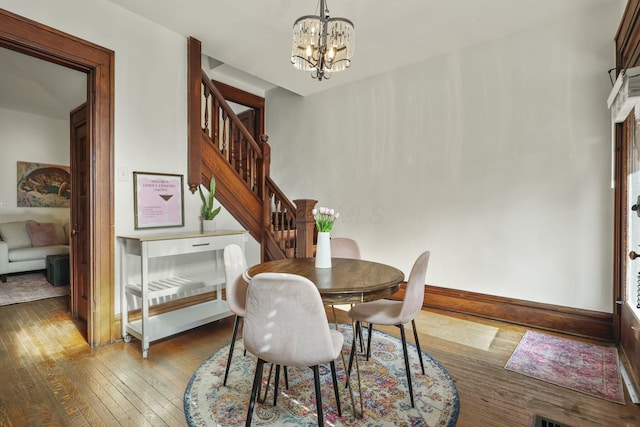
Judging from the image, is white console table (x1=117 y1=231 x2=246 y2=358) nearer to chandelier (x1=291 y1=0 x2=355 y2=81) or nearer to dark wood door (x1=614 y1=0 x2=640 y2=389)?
chandelier (x1=291 y1=0 x2=355 y2=81)

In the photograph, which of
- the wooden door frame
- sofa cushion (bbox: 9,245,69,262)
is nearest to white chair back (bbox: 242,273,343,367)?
the wooden door frame

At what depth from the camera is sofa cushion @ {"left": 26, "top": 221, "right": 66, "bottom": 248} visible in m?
5.59

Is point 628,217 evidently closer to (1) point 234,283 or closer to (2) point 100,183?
(1) point 234,283

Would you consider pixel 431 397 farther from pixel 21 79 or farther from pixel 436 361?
pixel 21 79

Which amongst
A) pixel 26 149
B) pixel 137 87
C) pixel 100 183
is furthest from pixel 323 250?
pixel 26 149

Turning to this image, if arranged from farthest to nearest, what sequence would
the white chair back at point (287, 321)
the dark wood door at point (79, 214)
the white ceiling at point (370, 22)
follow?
the dark wood door at point (79, 214) < the white ceiling at point (370, 22) < the white chair back at point (287, 321)

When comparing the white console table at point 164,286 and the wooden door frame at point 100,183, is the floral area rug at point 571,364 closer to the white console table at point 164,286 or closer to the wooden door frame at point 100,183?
the white console table at point 164,286

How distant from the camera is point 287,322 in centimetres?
138

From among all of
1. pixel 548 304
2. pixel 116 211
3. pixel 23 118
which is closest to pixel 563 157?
pixel 548 304

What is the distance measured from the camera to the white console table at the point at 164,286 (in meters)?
2.52

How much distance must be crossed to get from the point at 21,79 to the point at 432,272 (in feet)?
19.0

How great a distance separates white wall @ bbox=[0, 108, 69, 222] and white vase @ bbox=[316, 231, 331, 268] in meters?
6.59

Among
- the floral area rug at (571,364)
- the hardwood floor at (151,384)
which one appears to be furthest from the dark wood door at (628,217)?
the hardwood floor at (151,384)

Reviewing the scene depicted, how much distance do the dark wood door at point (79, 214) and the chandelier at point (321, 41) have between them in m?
2.34
